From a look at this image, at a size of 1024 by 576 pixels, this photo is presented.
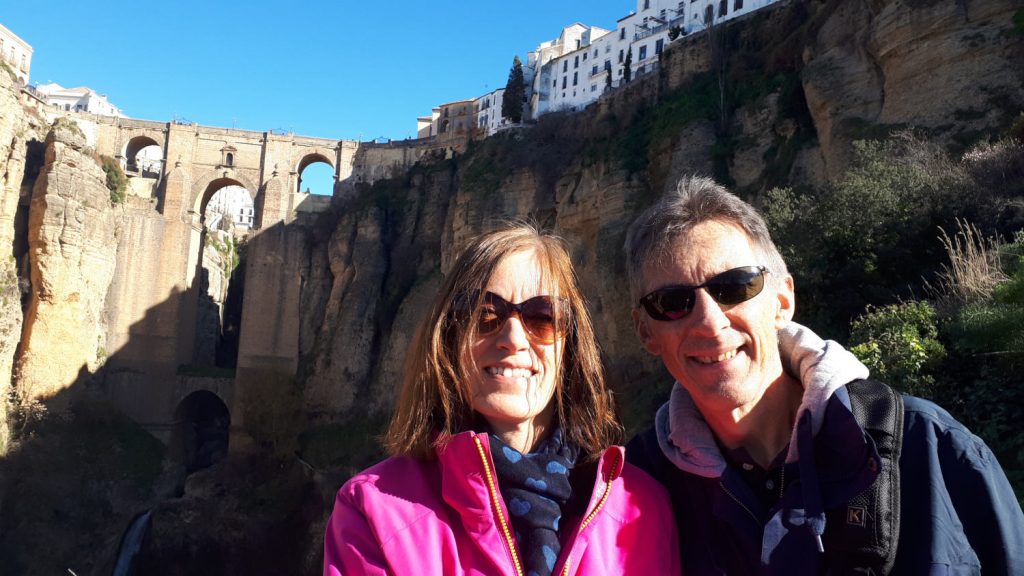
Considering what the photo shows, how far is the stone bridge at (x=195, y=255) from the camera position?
29.2 m

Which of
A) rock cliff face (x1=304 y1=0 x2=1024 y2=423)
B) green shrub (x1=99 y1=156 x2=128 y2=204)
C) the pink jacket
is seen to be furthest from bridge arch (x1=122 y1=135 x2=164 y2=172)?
the pink jacket

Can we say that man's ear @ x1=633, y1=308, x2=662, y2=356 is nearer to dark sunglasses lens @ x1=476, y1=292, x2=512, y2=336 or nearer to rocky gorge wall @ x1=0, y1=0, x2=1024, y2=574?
dark sunglasses lens @ x1=476, y1=292, x2=512, y2=336

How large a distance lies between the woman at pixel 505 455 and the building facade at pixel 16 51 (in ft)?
196

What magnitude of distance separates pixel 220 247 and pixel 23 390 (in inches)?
483

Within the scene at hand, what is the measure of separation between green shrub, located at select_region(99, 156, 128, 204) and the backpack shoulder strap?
32.7 metres

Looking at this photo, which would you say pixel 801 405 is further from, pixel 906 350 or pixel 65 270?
pixel 65 270

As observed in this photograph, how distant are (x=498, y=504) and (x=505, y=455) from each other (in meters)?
0.16

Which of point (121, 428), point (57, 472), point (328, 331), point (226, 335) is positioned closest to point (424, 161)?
point (328, 331)

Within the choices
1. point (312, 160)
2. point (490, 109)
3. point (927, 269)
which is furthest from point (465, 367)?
point (490, 109)

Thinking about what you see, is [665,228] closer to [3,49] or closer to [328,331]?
[328,331]

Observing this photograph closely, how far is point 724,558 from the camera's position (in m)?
2.03

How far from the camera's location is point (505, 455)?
204cm

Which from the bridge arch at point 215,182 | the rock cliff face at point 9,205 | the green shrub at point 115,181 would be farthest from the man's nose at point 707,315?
the bridge arch at point 215,182

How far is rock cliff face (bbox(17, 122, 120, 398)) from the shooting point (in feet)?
83.9
